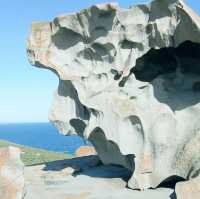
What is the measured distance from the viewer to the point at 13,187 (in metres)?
14.9

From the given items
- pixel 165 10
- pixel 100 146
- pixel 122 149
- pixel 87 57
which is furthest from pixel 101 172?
pixel 165 10

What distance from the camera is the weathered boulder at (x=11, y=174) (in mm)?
14805

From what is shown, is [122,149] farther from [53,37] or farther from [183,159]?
[53,37]

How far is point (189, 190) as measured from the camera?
45.3 feet

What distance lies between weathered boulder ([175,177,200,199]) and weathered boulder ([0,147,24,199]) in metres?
4.68

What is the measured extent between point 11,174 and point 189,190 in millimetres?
5390

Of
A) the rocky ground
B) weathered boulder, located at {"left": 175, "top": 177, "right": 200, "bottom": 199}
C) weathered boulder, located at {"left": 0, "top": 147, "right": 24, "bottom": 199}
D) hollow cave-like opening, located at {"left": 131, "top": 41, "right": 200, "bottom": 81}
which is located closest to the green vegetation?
the rocky ground

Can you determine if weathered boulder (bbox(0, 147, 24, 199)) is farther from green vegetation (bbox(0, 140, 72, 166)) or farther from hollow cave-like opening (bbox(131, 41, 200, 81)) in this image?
green vegetation (bbox(0, 140, 72, 166))

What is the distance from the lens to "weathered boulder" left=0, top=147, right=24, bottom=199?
14805 millimetres

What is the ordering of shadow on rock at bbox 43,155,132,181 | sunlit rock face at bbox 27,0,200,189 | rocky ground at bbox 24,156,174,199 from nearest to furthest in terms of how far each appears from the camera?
rocky ground at bbox 24,156,174,199 < sunlit rock face at bbox 27,0,200,189 < shadow on rock at bbox 43,155,132,181

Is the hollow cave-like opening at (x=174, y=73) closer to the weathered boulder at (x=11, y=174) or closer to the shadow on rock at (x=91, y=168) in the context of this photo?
the shadow on rock at (x=91, y=168)

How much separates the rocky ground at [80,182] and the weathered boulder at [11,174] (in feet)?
2.30

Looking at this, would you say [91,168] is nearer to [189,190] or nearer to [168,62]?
[168,62]

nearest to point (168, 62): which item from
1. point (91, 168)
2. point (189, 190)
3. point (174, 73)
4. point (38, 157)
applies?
point (174, 73)
